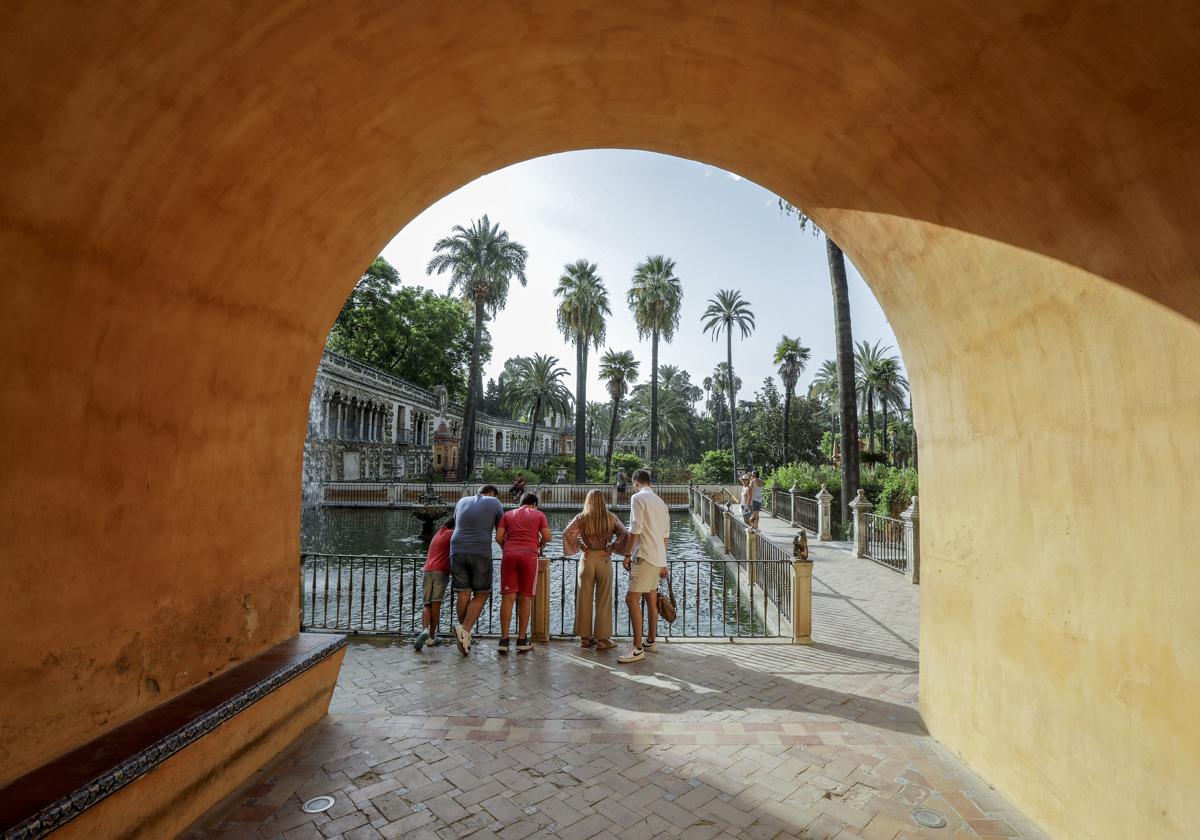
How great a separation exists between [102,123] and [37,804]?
281 centimetres

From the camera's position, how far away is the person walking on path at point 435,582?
672 centimetres

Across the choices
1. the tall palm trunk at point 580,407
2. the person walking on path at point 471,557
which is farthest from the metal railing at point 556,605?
the tall palm trunk at point 580,407

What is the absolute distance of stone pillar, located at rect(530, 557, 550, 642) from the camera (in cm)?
688

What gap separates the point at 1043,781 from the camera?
3.38 m

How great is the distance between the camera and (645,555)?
643 centimetres

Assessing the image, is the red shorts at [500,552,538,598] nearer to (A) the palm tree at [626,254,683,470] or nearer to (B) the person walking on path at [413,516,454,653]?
(B) the person walking on path at [413,516,454,653]

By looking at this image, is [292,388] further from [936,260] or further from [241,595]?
[936,260]

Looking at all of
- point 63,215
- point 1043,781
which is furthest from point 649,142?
point 1043,781

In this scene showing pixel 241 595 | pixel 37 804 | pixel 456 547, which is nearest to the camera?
pixel 37 804

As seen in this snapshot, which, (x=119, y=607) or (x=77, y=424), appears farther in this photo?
(x=119, y=607)

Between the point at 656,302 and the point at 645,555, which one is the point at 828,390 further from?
the point at 645,555

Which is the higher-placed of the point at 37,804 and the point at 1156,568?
the point at 1156,568

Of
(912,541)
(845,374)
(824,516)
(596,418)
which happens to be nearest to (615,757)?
(912,541)

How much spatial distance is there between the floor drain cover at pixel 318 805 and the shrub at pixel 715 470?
116 ft
